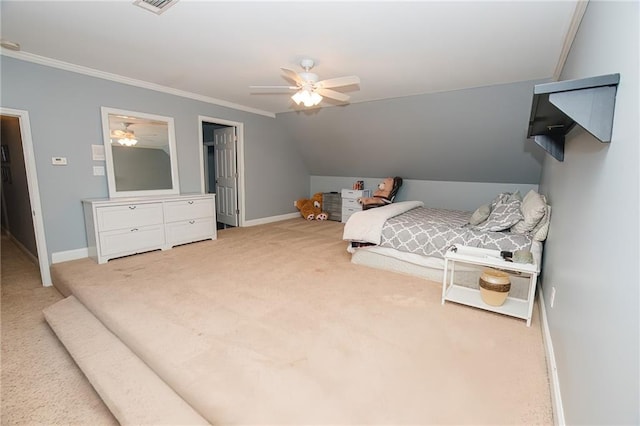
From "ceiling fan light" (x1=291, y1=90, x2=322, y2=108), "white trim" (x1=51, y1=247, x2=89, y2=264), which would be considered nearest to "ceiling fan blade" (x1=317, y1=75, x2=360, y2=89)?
"ceiling fan light" (x1=291, y1=90, x2=322, y2=108)

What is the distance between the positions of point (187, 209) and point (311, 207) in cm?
305

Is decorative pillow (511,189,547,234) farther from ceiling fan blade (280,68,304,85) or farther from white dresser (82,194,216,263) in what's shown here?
white dresser (82,194,216,263)

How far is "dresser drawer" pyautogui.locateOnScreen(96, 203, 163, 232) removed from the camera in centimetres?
362

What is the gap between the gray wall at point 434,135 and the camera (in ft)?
13.4

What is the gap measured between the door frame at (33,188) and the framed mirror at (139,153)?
0.73m

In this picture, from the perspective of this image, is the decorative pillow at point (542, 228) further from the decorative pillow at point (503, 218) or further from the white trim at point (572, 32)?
the white trim at point (572, 32)

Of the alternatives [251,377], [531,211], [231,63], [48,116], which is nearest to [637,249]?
[251,377]

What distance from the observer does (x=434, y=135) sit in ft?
15.9

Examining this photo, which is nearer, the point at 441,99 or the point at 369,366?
the point at 369,366

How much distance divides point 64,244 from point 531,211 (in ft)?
17.6

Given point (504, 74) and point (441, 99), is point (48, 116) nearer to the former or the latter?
point (441, 99)

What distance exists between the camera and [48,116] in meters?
3.38

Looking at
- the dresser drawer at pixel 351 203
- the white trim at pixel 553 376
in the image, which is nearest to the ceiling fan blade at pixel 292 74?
the white trim at pixel 553 376

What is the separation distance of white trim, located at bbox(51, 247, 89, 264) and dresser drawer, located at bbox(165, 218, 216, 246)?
984 mm
